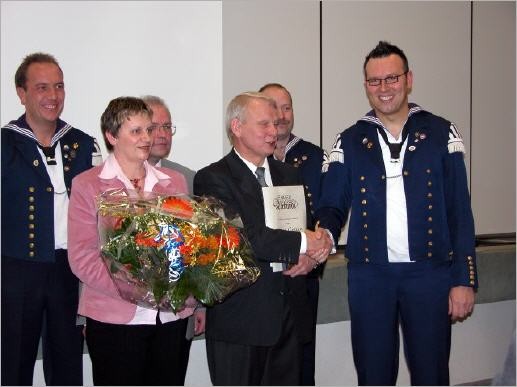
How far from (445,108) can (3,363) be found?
3.38m

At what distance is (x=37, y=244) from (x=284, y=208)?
1.06 meters

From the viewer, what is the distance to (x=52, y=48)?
12.0 ft

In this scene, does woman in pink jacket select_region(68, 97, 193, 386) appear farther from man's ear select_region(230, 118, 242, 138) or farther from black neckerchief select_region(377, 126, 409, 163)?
black neckerchief select_region(377, 126, 409, 163)

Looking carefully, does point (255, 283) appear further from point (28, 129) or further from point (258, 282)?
point (28, 129)

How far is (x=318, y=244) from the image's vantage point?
9.04ft

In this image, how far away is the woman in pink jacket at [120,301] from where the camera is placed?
249 centimetres

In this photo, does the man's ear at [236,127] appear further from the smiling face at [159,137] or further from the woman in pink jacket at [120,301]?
the smiling face at [159,137]

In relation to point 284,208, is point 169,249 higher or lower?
lower

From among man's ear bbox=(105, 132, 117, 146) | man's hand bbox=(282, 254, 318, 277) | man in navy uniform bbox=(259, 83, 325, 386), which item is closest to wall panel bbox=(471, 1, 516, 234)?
man in navy uniform bbox=(259, 83, 325, 386)

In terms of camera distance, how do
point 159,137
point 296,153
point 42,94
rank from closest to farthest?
point 42,94, point 159,137, point 296,153

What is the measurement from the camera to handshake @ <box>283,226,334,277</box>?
273 cm

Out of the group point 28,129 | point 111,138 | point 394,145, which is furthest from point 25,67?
point 394,145

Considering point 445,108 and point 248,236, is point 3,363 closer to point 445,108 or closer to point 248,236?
point 248,236

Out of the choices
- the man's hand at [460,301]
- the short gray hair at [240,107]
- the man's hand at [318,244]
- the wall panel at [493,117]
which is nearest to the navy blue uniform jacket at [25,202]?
the short gray hair at [240,107]
